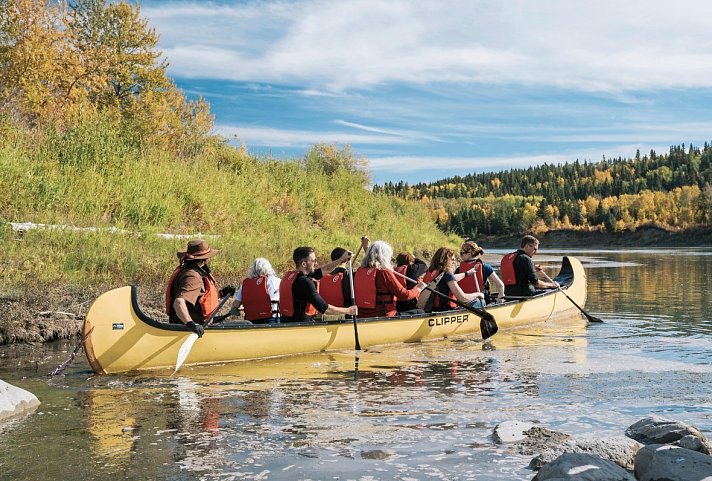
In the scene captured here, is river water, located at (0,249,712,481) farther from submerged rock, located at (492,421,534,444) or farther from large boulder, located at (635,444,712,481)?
large boulder, located at (635,444,712,481)

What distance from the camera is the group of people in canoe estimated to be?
977 centimetres

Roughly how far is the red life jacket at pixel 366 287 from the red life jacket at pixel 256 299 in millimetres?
1679

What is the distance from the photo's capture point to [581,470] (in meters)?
4.93

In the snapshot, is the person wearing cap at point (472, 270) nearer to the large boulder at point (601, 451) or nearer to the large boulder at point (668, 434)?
the large boulder at point (668, 434)

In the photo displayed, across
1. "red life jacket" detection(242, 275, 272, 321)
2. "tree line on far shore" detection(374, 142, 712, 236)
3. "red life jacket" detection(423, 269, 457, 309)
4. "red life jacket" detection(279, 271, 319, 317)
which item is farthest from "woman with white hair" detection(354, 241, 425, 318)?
"tree line on far shore" detection(374, 142, 712, 236)

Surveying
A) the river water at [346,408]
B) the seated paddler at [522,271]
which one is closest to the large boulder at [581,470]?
the river water at [346,408]

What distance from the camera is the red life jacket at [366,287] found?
470 inches

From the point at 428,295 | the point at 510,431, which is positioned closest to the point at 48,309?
the point at 428,295

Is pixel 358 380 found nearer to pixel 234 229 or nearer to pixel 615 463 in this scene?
pixel 615 463

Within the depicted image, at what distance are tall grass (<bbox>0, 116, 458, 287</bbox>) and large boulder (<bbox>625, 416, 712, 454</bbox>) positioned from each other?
384 inches

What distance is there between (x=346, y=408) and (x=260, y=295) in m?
3.64

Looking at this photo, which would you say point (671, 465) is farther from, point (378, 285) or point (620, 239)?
point (620, 239)

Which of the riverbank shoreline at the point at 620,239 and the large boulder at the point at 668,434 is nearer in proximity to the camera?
the large boulder at the point at 668,434

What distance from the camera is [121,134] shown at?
22.7 metres
